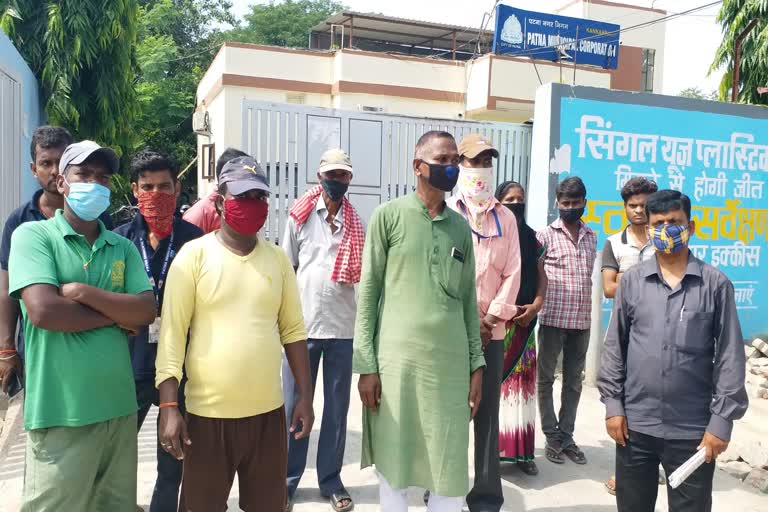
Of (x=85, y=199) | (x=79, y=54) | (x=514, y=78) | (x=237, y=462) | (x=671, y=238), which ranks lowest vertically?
(x=237, y=462)

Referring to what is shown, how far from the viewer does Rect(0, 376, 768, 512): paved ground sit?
373cm

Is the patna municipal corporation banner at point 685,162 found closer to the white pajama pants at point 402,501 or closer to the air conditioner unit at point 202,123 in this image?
the white pajama pants at point 402,501

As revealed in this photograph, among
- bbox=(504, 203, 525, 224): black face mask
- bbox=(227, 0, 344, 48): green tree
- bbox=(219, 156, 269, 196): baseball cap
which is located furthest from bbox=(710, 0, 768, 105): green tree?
bbox=(227, 0, 344, 48): green tree

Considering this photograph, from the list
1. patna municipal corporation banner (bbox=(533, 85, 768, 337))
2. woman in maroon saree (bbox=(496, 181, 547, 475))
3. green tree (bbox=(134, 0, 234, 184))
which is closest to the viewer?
woman in maroon saree (bbox=(496, 181, 547, 475))

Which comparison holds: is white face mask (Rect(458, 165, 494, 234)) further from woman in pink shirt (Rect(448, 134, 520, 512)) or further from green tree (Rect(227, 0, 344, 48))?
green tree (Rect(227, 0, 344, 48))

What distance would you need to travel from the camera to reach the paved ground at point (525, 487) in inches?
147

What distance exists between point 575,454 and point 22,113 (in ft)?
22.9

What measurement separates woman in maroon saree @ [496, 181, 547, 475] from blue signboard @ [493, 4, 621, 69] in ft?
50.9

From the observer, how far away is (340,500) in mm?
3611

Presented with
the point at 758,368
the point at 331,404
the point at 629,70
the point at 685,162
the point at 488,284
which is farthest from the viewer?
the point at 629,70

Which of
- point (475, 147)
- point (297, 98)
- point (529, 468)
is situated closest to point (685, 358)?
point (475, 147)

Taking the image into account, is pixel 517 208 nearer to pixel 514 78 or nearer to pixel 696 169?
pixel 696 169

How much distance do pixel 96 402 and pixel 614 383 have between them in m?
2.15

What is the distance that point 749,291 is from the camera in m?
8.19
